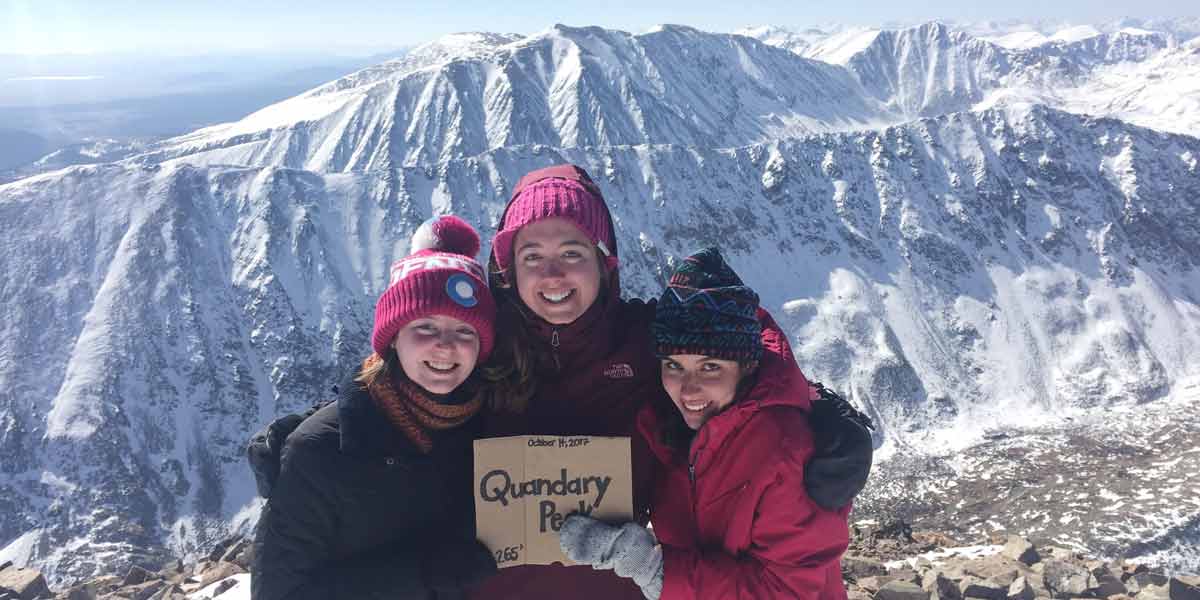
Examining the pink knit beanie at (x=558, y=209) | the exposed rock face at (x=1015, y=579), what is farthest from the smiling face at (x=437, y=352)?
the exposed rock face at (x=1015, y=579)

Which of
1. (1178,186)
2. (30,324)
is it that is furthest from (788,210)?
(30,324)

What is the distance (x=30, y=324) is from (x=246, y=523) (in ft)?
130

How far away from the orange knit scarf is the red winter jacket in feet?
6.09

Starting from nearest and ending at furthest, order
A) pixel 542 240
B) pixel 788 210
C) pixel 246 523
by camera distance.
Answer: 1. pixel 542 240
2. pixel 246 523
3. pixel 788 210

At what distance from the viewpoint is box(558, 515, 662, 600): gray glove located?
4648mm

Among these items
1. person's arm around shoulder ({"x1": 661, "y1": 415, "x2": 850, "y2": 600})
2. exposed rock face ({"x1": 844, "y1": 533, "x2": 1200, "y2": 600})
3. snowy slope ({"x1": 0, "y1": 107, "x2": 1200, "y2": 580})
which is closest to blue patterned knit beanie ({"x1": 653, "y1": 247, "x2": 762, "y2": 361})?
person's arm around shoulder ({"x1": 661, "y1": 415, "x2": 850, "y2": 600})

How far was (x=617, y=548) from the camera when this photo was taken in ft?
15.4

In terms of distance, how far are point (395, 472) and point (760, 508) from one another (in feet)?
8.52

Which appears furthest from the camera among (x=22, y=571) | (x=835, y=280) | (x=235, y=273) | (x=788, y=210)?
(x=788, y=210)

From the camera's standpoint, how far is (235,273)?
83750 millimetres

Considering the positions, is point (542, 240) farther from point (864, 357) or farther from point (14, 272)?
point (14, 272)

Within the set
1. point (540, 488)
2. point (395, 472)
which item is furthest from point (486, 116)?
point (540, 488)

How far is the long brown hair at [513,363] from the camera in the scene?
16.7 ft

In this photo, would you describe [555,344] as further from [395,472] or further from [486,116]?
[486,116]
